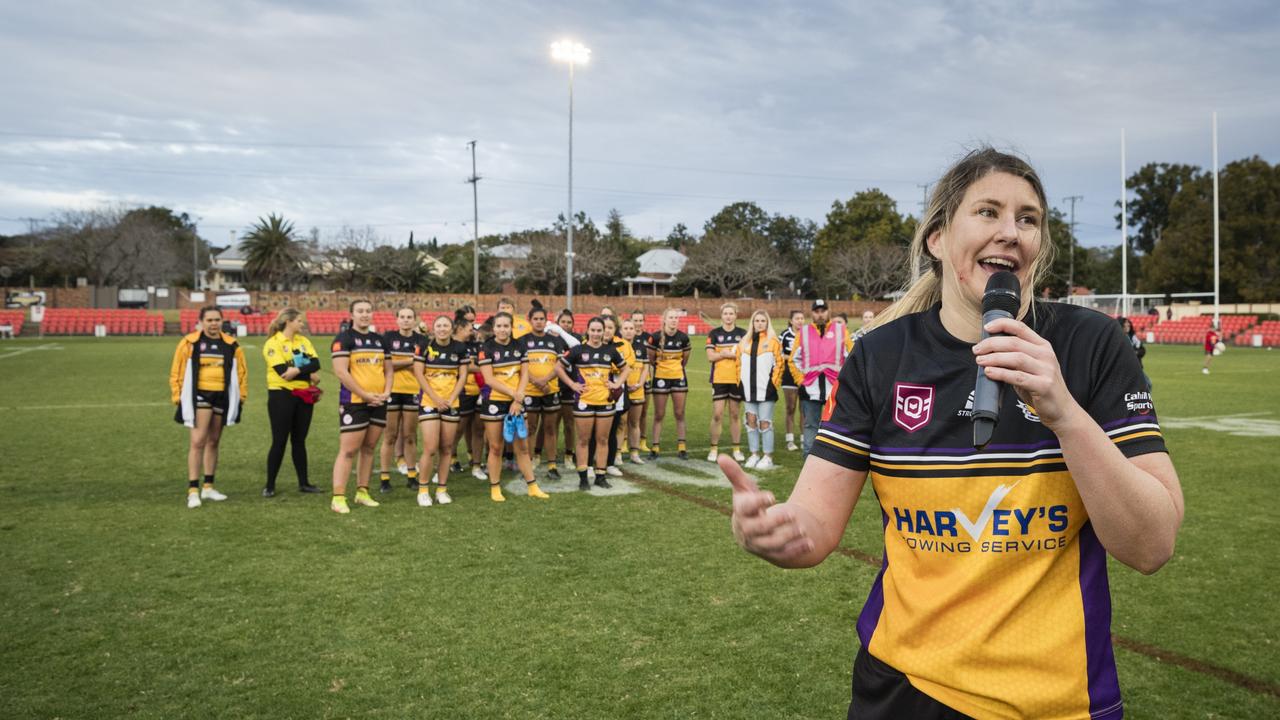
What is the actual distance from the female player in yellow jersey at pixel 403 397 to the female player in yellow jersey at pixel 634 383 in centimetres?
298

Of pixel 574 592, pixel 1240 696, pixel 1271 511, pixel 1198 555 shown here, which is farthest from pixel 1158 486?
pixel 1271 511

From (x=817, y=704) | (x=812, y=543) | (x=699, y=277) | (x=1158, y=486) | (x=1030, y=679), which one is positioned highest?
(x=699, y=277)

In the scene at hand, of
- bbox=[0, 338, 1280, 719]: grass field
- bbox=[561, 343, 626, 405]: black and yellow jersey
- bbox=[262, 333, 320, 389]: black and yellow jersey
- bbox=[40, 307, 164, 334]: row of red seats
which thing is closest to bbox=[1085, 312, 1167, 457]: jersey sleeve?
bbox=[0, 338, 1280, 719]: grass field

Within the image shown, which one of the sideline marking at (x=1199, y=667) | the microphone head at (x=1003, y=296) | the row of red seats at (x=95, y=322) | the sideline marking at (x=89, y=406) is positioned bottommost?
the sideline marking at (x=1199, y=667)

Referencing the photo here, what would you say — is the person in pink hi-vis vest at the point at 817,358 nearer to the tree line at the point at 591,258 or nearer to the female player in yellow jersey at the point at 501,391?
the female player in yellow jersey at the point at 501,391

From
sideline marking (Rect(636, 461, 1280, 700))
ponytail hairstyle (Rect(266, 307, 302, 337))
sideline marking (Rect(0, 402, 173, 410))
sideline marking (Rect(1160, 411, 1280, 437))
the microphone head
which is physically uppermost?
ponytail hairstyle (Rect(266, 307, 302, 337))

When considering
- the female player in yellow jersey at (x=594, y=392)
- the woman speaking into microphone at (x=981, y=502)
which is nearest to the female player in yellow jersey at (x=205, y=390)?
the female player in yellow jersey at (x=594, y=392)

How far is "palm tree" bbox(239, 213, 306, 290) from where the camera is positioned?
2852 inches

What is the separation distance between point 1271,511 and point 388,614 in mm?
9050

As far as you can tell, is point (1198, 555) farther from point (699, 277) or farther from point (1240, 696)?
point (699, 277)

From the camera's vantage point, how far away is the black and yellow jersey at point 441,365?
9.63 meters

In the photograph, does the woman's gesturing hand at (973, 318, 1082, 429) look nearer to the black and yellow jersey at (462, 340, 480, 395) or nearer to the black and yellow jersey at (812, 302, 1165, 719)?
the black and yellow jersey at (812, 302, 1165, 719)

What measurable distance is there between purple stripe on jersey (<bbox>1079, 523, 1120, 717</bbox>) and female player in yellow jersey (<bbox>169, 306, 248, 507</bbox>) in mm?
9101

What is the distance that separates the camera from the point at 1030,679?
5.28 ft
